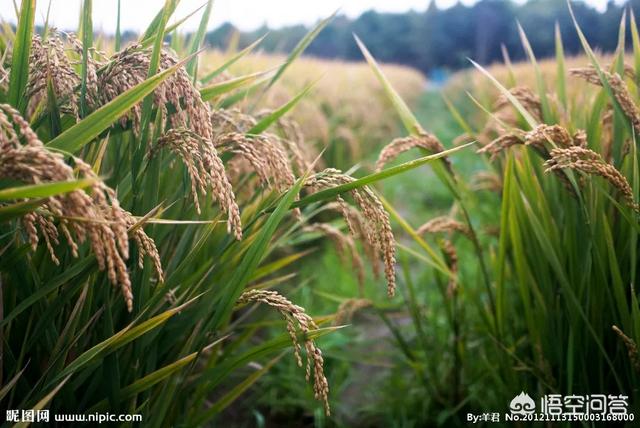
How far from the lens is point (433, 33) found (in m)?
21.9

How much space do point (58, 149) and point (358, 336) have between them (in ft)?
7.00

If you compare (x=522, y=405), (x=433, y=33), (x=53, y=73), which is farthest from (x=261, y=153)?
(x=433, y=33)

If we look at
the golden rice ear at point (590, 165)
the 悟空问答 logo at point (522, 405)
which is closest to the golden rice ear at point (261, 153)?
the golden rice ear at point (590, 165)

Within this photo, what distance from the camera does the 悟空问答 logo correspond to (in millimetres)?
1615

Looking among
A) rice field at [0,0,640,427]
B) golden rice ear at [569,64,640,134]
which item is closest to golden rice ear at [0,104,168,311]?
rice field at [0,0,640,427]

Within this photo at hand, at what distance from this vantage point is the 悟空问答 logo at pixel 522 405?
162 centimetres

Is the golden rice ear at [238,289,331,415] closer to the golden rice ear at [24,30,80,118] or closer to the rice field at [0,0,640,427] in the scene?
the rice field at [0,0,640,427]

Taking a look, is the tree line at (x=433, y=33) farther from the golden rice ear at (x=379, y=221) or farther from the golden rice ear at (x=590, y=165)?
the golden rice ear at (x=379, y=221)

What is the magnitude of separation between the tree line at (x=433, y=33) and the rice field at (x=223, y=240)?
141cm

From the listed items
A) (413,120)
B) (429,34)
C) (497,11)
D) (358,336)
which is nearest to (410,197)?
(358,336)

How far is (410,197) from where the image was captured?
5727 mm

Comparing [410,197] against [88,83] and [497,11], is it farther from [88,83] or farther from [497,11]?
[497,11]

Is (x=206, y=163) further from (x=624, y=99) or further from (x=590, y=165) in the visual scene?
(x=624, y=99)

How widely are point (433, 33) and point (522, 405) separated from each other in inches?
873
